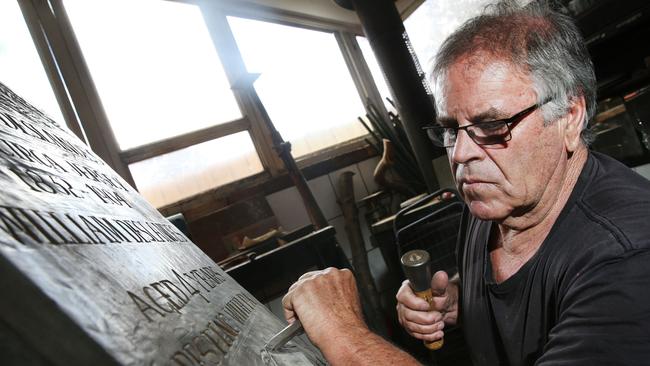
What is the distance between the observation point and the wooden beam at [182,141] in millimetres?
3463

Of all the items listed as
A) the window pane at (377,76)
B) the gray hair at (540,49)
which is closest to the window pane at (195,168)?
the window pane at (377,76)

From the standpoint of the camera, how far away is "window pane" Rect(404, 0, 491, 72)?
4.34 m

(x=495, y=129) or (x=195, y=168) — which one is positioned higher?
(x=195, y=168)

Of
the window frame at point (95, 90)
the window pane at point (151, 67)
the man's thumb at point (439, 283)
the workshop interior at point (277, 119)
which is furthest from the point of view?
the window pane at point (151, 67)

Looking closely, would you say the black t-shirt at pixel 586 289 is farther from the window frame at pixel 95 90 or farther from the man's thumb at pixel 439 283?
the window frame at pixel 95 90

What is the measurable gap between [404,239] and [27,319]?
9.06 ft

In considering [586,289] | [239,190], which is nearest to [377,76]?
[239,190]

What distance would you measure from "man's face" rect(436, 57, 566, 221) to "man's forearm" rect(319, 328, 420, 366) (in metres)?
0.56

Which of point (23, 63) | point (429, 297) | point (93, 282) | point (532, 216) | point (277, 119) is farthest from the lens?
point (277, 119)

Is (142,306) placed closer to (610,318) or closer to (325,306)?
(325,306)

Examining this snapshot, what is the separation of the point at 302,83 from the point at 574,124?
4.12 metres

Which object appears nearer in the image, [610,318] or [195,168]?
[610,318]

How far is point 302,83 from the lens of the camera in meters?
4.82

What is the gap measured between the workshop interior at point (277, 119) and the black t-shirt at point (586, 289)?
1.53m
